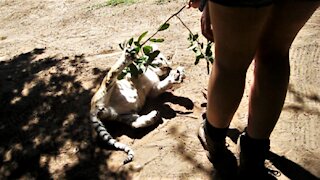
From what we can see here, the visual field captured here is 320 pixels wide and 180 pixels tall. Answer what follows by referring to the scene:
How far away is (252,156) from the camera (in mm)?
2314

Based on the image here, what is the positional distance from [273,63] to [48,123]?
2071mm

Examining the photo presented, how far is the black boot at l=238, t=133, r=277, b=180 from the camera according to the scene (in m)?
2.31

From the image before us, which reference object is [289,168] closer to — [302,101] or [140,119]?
[302,101]

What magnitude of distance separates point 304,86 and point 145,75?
139 centimetres

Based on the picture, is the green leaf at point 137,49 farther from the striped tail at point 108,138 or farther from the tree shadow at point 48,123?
the tree shadow at point 48,123

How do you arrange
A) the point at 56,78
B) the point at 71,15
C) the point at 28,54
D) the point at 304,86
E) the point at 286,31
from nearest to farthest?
the point at 286,31
the point at 304,86
the point at 56,78
the point at 28,54
the point at 71,15

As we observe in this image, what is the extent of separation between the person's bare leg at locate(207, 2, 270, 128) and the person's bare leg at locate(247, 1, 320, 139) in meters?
0.12

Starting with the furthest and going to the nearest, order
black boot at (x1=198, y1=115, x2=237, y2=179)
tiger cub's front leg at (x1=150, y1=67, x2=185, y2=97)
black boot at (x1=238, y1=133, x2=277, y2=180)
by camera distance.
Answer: tiger cub's front leg at (x1=150, y1=67, x2=185, y2=97)
black boot at (x1=198, y1=115, x2=237, y2=179)
black boot at (x1=238, y1=133, x2=277, y2=180)

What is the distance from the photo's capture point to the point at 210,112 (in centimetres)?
230

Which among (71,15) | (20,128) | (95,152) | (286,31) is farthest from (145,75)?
(71,15)

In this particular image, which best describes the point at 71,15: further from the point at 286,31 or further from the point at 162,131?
the point at 286,31

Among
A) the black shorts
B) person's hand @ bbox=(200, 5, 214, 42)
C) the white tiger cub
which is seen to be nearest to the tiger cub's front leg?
the white tiger cub

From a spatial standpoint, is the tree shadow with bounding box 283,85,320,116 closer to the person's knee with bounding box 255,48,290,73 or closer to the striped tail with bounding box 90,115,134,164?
the person's knee with bounding box 255,48,290,73

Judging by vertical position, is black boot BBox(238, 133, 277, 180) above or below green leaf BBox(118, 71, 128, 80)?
below
